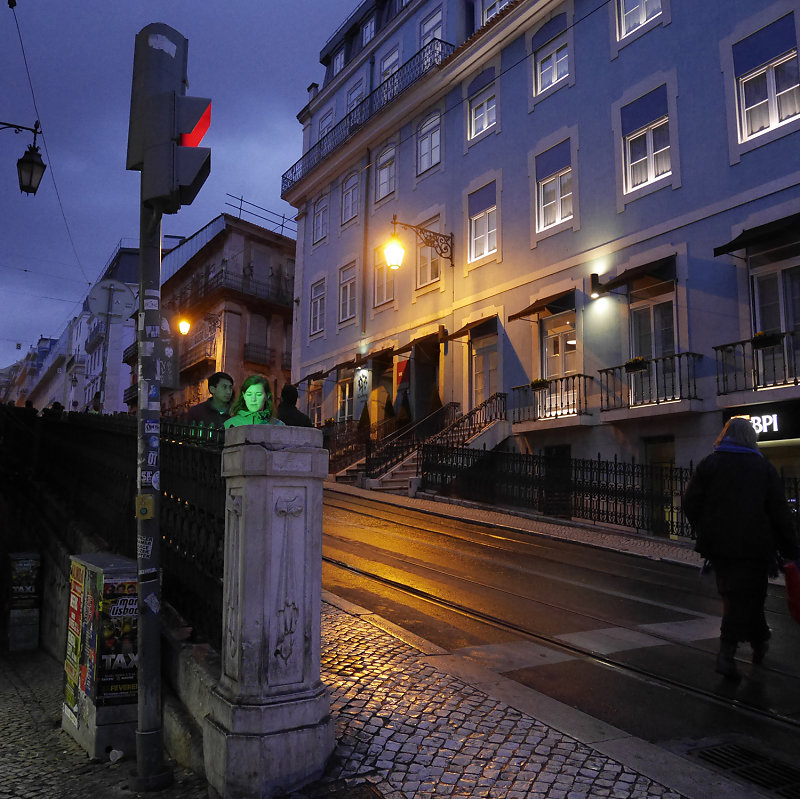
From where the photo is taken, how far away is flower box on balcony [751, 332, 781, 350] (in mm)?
13672

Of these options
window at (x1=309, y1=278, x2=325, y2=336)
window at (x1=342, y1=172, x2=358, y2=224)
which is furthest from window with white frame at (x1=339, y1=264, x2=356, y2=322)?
window at (x1=342, y1=172, x2=358, y2=224)

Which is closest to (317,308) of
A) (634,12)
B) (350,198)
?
(350,198)

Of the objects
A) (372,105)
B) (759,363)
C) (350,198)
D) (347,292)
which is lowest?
(759,363)

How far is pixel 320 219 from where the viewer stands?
32.4 meters

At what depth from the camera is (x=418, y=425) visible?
22.9 metres

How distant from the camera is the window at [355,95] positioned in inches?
1171

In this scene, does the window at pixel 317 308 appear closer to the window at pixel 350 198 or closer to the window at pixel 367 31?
the window at pixel 350 198

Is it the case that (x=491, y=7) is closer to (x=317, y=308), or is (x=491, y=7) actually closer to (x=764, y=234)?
(x=317, y=308)

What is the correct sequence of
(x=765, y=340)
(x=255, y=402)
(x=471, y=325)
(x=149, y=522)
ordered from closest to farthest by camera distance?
1. (x=149, y=522)
2. (x=255, y=402)
3. (x=765, y=340)
4. (x=471, y=325)

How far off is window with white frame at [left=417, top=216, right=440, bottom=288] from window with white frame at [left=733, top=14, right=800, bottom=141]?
11.2 metres

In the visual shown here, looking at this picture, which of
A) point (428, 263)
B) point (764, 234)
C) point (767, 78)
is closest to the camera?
point (764, 234)

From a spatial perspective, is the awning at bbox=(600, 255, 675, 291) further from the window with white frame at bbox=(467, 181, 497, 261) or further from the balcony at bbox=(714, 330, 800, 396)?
the window with white frame at bbox=(467, 181, 497, 261)

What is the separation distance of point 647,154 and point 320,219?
703 inches

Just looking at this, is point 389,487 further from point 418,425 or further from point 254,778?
point 254,778
